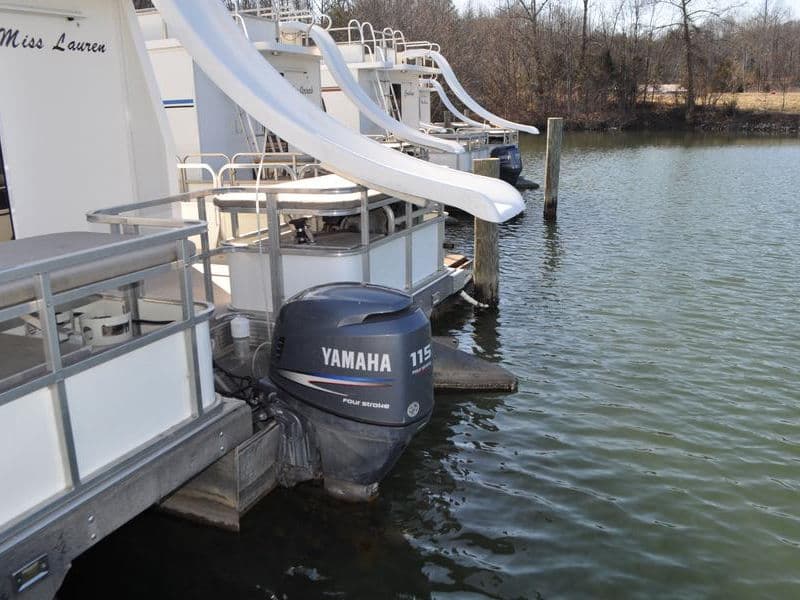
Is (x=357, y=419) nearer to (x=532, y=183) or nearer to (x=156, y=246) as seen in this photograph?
(x=156, y=246)

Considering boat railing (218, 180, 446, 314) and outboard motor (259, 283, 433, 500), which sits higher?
boat railing (218, 180, 446, 314)

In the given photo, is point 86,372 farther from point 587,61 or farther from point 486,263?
point 587,61

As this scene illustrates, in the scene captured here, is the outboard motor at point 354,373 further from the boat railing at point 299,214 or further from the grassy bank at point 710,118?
the grassy bank at point 710,118

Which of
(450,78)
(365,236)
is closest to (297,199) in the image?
(365,236)

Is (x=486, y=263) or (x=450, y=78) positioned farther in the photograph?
(x=450, y=78)

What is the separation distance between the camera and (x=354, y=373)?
179 inches

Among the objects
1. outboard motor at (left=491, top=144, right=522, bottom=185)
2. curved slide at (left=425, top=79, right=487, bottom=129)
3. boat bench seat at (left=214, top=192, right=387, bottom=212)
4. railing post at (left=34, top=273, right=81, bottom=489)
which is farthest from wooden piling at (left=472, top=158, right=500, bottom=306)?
curved slide at (left=425, top=79, right=487, bottom=129)

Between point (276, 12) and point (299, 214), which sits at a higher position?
point (276, 12)

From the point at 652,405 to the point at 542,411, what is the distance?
1.09 m

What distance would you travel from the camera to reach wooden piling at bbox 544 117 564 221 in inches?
683

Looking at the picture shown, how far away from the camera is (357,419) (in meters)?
4.63

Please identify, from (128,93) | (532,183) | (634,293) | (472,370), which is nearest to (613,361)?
(472,370)

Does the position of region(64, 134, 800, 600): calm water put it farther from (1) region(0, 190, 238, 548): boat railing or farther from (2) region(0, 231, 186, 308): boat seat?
(2) region(0, 231, 186, 308): boat seat

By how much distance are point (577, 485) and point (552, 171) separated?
42.3ft
